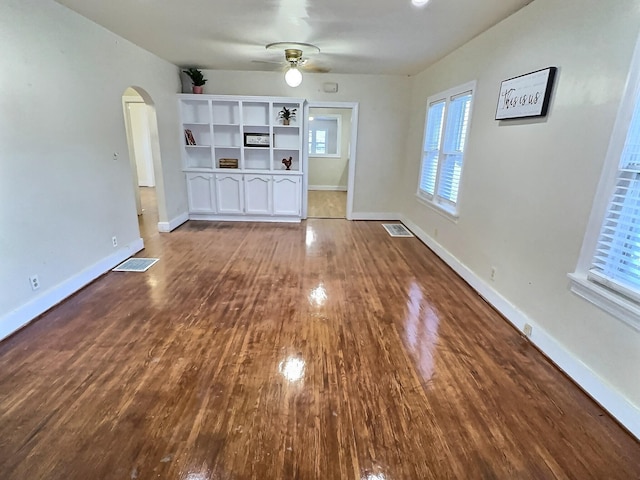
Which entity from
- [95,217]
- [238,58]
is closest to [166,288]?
[95,217]

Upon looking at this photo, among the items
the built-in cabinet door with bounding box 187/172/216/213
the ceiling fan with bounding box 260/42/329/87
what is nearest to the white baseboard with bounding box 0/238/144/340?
the built-in cabinet door with bounding box 187/172/216/213

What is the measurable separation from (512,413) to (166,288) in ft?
9.64

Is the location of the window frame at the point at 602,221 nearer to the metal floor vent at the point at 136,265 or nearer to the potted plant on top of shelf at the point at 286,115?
the metal floor vent at the point at 136,265

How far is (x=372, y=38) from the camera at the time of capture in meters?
3.46

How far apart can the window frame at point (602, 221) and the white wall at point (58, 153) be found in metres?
3.87

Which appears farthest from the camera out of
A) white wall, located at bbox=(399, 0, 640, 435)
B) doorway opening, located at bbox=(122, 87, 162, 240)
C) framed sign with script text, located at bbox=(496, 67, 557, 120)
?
doorway opening, located at bbox=(122, 87, 162, 240)

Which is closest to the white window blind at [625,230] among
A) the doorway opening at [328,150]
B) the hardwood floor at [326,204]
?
the hardwood floor at [326,204]

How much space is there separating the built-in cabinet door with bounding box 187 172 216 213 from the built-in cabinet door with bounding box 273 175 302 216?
107 centimetres

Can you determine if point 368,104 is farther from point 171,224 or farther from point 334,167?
point 334,167

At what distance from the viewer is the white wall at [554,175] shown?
1847 millimetres

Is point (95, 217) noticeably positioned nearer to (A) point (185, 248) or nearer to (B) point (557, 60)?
(A) point (185, 248)

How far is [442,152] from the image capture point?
4.32 meters

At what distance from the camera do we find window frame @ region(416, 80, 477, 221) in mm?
3605

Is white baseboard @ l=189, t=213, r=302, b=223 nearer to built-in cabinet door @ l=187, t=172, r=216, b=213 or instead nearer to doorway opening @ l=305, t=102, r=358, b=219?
built-in cabinet door @ l=187, t=172, r=216, b=213
